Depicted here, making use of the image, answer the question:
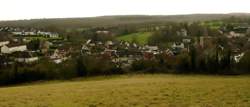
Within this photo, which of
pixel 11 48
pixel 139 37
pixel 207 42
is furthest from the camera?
pixel 139 37

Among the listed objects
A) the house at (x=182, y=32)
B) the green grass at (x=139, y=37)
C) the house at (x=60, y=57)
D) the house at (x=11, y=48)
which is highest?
the house at (x=60, y=57)

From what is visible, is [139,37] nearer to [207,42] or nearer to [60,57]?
[207,42]

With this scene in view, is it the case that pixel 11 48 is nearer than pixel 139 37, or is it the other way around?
pixel 11 48

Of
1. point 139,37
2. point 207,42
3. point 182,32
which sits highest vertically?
point 207,42

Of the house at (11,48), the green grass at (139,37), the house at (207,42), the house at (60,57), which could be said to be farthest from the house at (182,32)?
the house at (60,57)

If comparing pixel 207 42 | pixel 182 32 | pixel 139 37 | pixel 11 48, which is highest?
pixel 207 42

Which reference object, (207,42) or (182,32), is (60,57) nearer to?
(207,42)

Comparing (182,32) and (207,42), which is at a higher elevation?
(207,42)

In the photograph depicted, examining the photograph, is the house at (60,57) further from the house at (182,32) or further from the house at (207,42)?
the house at (182,32)

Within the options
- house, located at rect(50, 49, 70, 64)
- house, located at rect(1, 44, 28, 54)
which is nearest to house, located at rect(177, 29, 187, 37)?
house, located at rect(1, 44, 28, 54)

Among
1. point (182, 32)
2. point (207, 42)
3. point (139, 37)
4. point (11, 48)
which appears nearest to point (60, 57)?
point (11, 48)

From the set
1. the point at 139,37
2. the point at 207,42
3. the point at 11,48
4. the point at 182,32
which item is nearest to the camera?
the point at 207,42

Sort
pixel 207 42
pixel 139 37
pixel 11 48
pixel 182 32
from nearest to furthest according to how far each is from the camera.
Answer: pixel 207 42 < pixel 11 48 < pixel 139 37 < pixel 182 32
